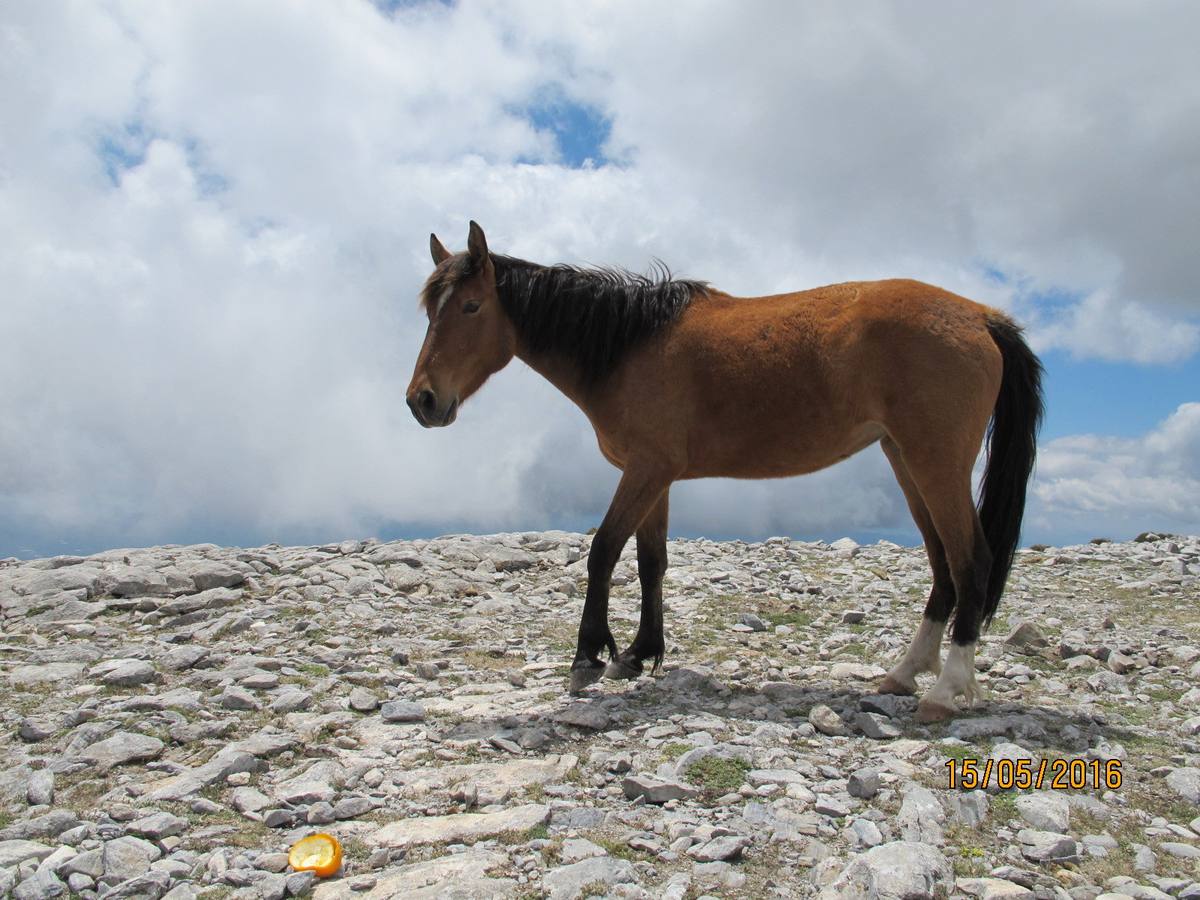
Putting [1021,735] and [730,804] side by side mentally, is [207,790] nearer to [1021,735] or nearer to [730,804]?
[730,804]

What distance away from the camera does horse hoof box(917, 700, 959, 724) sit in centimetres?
569

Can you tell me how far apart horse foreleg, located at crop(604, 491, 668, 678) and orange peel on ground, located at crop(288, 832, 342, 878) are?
328 centimetres

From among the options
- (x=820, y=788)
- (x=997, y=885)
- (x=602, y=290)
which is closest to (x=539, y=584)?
(x=602, y=290)

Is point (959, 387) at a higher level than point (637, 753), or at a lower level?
higher

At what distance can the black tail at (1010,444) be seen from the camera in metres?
6.45

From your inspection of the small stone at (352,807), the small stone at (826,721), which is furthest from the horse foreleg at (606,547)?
the small stone at (352,807)

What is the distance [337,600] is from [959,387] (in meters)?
6.61

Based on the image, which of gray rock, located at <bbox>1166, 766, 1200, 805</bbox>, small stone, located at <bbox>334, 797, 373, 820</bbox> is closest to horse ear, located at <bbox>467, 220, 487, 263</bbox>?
small stone, located at <bbox>334, 797, 373, 820</bbox>

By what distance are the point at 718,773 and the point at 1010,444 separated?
143 inches

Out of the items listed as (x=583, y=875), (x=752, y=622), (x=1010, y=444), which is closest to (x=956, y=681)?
(x=1010, y=444)

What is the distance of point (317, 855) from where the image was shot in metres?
3.75

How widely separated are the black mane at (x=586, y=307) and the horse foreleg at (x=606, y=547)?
100 cm

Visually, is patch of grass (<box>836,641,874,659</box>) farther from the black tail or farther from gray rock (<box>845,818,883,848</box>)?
gray rock (<box>845,818,883,848</box>)

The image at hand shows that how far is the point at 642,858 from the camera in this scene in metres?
3.68
